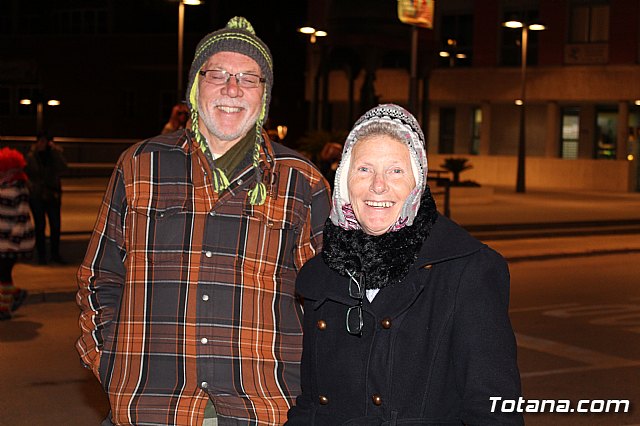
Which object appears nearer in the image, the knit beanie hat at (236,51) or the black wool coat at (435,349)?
the black wool coat at (435,349)

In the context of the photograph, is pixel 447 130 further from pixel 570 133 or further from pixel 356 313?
pixel 356 313

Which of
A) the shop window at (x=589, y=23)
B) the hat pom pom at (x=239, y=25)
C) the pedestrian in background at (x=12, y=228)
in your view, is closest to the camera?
the hat pom pom at (x=239, y=25)

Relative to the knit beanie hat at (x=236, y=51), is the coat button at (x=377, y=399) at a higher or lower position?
lower

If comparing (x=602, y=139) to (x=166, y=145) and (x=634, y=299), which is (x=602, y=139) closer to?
(x=634, y=299)

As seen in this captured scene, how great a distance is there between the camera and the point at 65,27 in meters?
57.8

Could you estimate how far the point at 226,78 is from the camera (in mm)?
3678

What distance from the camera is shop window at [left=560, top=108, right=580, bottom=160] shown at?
44969 millimetres

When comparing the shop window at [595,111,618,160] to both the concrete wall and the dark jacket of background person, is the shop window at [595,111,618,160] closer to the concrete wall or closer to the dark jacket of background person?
the concrete wall

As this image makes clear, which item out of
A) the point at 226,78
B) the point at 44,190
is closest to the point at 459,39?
the point at 44,190

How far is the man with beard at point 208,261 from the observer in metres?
3.52

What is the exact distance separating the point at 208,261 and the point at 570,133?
4333 cm

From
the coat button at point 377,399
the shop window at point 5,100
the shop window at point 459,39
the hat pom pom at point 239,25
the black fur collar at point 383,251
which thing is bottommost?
the coat button at point 377,399

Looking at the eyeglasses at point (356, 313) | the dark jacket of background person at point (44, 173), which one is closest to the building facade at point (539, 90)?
the dark jacket of background person at point (44, 173)

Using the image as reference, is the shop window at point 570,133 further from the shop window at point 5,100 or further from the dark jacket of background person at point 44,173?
the dark jacket of background person at point 44,173
